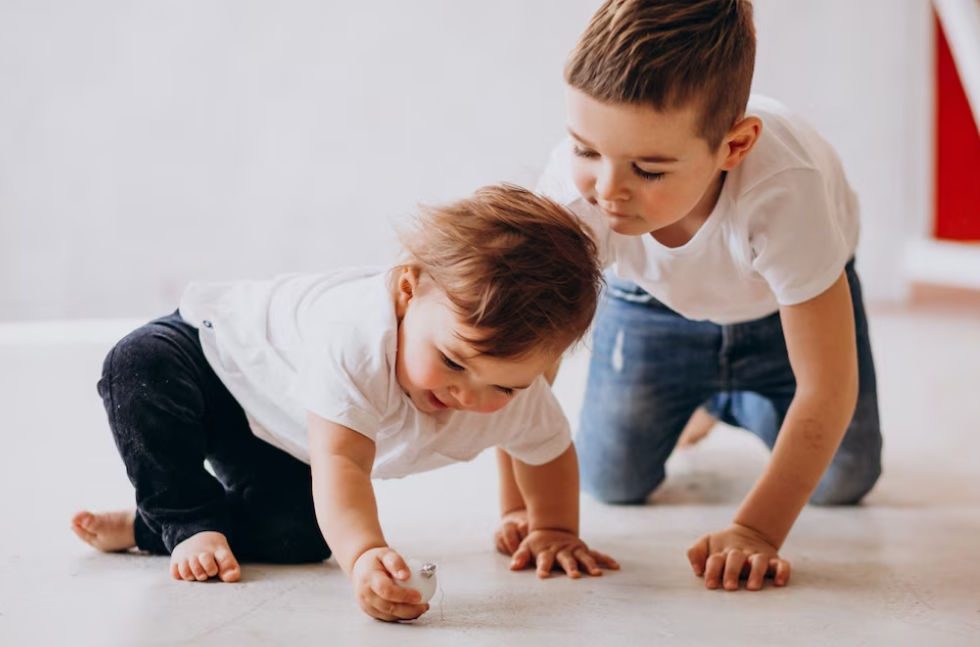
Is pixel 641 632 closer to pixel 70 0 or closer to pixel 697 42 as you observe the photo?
pixel 697 42

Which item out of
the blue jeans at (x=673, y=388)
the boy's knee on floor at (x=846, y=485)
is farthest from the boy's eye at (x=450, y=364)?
the boy's knee on floor at (x=846, y=485)

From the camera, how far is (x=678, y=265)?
4.07 feet

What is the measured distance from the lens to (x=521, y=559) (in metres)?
1.18

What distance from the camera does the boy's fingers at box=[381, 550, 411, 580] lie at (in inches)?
38.6

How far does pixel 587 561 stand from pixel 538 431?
13cm

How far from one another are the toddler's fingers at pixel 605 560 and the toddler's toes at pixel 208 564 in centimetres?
34

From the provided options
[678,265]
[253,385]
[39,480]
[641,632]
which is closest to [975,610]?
[641,632]

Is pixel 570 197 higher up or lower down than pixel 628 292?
higher up

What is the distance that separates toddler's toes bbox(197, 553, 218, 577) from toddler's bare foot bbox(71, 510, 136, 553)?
121mm

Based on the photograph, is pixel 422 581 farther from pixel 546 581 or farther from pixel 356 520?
pixel 546 581

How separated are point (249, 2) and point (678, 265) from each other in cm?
171

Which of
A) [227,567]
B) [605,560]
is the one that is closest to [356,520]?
[227,567]

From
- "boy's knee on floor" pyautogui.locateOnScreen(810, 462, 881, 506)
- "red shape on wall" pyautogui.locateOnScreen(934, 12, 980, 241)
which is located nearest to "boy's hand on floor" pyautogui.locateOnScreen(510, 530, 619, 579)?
"boy's knee on floor" pyautogui.locateOnScreen(810, 462, 881, 506)

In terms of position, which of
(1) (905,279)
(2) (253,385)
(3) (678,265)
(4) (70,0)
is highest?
(4) (70,0)
